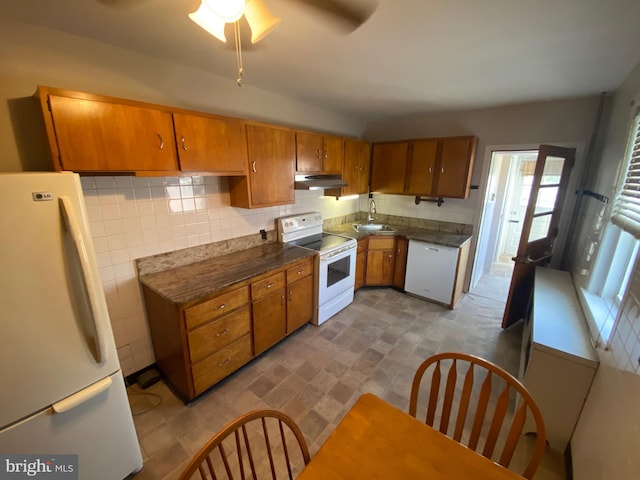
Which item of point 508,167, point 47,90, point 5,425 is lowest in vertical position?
point 5,425

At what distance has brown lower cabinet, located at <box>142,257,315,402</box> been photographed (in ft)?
5.94

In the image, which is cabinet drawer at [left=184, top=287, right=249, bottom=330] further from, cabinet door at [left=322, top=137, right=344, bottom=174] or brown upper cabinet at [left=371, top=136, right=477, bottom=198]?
brown upper cabinet at [left=371, top=136, right=477, bottom=198]

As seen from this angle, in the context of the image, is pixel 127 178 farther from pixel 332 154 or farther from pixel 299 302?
pixel 332 154

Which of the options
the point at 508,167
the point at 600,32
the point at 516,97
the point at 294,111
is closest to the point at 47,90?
the point at 294,111

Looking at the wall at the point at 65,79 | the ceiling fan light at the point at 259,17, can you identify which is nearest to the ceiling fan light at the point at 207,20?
the ceiling fan light at the point at 259,17

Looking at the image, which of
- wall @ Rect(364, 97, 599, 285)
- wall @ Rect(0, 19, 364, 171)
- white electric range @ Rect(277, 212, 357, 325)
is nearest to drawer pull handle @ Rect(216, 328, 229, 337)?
white electric range @ Rect(277, 212, 357, 325)

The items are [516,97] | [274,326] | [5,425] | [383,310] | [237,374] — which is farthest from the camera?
[383,310]

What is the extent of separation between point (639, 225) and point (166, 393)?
10.8 feet

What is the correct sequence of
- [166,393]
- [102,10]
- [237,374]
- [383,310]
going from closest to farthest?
[102,10]
[166,393]
[237,374]
[383,310]

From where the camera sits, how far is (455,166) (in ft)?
10.5

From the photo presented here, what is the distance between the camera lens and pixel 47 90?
1311 millimetres

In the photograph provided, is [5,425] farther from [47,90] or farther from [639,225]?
[639,225]

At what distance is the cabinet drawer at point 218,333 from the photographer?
184cm

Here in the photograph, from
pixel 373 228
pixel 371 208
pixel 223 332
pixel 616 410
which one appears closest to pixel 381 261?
pixel 373 228
